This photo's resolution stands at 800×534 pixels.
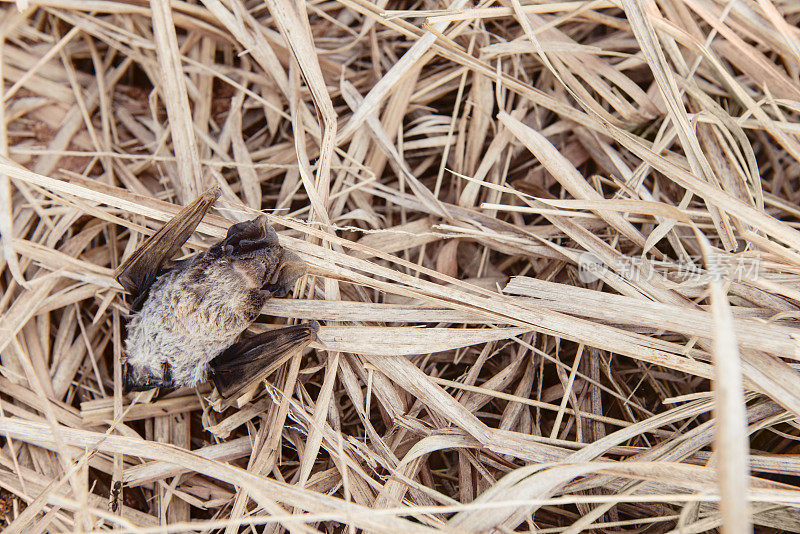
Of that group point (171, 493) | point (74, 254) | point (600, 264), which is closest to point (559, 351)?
point (600, 264)

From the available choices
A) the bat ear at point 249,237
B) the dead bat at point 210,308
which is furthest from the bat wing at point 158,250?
the bat ear at point 249,237

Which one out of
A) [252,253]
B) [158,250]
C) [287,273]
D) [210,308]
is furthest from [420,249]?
[158,250]

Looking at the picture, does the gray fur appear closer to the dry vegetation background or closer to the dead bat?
the dead bat

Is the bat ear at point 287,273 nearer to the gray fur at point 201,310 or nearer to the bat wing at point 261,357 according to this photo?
the gray fur at point 201,310

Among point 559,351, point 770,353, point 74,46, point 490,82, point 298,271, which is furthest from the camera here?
point 74,46

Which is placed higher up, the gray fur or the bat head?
the bat head

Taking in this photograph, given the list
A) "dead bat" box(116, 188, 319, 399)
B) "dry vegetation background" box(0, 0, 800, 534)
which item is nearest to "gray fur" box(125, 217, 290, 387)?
"dead bat" box(116, 188, 319, 399)

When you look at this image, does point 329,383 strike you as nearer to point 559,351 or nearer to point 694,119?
point 559,351
